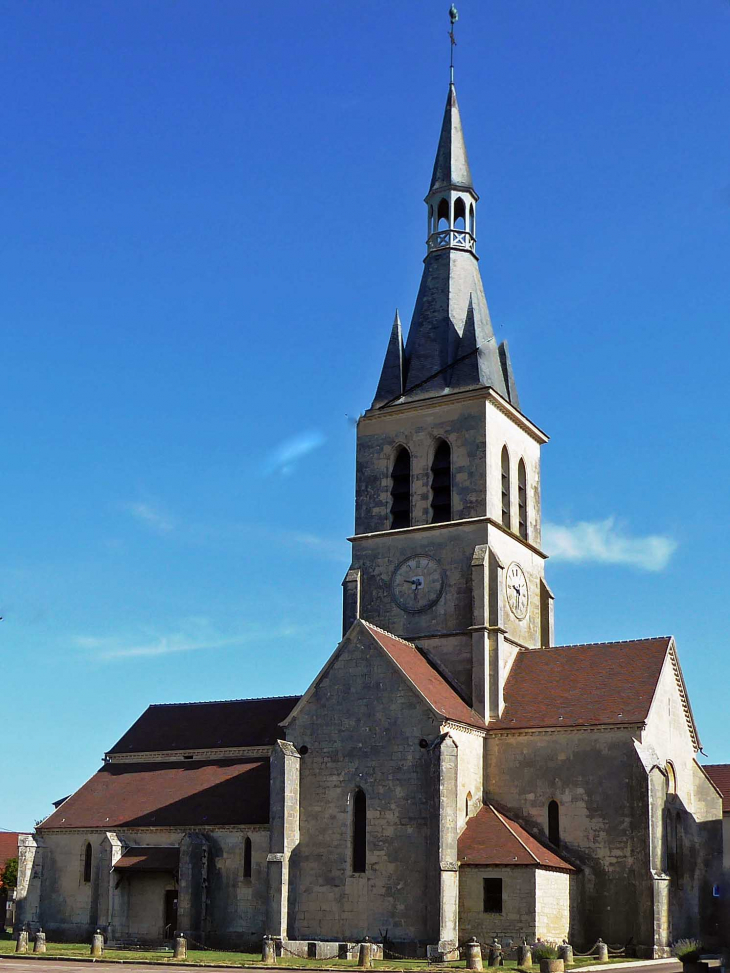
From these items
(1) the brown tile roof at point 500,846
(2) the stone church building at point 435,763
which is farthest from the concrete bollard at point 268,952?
(1) the brown tile roof at point 500,846

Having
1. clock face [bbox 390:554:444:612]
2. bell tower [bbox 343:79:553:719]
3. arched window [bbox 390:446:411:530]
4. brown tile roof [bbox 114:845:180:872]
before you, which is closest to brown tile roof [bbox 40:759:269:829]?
brown tile roof [bbox 114:845:180:872]

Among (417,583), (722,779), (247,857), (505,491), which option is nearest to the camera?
(247,857)

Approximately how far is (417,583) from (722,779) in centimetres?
1972

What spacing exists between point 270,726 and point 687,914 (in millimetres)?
17641

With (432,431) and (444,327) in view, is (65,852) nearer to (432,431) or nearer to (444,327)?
(432,431)

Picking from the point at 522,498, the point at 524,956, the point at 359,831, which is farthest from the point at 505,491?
the point at 524,956

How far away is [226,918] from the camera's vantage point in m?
43.2

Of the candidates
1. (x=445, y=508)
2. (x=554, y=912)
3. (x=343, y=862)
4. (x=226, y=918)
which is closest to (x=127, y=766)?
(x=226, y=918)

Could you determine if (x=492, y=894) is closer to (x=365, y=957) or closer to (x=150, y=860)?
(x=365, y=957)

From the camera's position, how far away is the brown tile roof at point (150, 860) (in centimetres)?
4441

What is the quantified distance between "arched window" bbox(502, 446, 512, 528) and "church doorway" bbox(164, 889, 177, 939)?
62.0 feet

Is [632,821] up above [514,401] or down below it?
below

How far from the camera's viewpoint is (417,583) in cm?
4628

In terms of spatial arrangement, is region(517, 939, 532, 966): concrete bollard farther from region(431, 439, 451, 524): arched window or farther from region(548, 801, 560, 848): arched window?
region(431, 439, 451, 524): arched window
